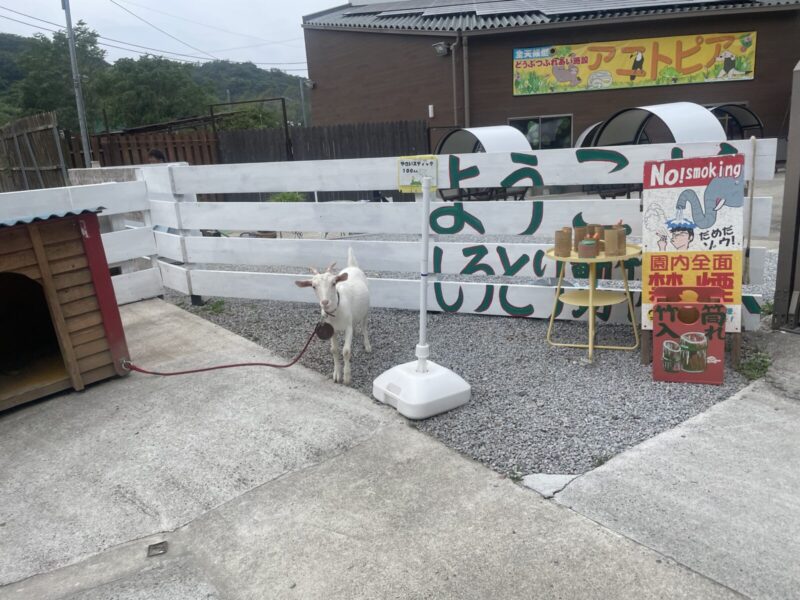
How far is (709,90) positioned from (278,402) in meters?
16.6

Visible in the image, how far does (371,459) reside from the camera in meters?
3.41

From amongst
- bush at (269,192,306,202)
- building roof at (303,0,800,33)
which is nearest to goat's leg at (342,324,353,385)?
bush at (269,192,306,202)

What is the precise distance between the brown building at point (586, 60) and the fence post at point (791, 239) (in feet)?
42.5

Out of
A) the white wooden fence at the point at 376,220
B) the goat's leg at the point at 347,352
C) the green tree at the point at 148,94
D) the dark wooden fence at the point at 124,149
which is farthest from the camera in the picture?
the green tree at the point at 148,94

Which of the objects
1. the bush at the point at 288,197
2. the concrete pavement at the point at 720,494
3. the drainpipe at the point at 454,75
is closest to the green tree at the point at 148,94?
the drainpipe at the point at 454,75

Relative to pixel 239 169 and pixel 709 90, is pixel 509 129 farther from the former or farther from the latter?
pixel 709 90

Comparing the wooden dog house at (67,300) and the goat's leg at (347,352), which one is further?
the goat's leg at (347,352)

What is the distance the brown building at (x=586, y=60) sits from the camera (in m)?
16.0

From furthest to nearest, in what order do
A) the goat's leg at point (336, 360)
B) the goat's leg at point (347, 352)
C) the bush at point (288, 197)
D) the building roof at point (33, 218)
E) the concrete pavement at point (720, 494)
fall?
the bush at point (288, 197), the goat's leg at point (336, 360), the goat's leg at point (347, 352), the building roof at point (33, 218), the concrete pavement at point (720, 494)

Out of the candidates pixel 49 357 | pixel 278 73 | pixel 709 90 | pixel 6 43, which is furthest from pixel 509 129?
pixel 278 73

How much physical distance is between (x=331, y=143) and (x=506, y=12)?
6.85 m

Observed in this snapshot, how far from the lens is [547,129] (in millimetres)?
17141

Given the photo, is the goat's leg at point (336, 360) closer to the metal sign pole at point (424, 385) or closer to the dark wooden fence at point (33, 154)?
the metal sign pole at point (424, 385)

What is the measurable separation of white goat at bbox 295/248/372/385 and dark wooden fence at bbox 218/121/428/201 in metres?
8.69
